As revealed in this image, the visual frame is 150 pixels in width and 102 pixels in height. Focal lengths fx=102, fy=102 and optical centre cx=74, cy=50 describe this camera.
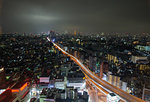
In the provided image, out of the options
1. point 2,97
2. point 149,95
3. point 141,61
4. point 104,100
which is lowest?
point 104,100

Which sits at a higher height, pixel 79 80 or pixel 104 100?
pixel 79 80

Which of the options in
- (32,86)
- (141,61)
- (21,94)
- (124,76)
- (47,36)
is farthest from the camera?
(47,36)

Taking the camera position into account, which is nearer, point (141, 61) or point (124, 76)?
point (124, 76)

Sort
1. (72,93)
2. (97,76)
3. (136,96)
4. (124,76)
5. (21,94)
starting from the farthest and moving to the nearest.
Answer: (97,76)
(124,76)
(136,96)
(72,93)
(21,94)

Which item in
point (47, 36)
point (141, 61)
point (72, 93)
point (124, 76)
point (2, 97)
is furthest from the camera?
point (47, 36)

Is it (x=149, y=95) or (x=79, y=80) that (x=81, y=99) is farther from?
(x=149, y=95)

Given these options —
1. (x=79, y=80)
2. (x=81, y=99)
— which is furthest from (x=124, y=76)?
(x=81, y=99)

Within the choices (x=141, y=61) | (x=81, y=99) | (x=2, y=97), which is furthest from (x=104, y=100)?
(x=141, y=61)

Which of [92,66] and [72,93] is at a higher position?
[92,66]

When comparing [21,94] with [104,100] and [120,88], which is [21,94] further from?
[120,88]
